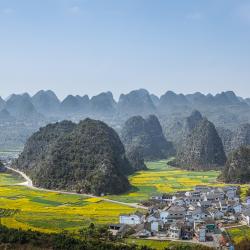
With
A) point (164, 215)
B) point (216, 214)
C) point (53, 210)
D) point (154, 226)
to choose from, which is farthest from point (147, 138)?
point (154, 226)

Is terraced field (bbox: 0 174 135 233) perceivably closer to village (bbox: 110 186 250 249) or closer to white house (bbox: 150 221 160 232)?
village (bbox: 110 186 250 249)

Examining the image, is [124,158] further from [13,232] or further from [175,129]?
[175,129]

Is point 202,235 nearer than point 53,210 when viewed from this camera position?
Yes

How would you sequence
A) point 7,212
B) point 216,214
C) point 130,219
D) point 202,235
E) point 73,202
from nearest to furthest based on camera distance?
point 202,235, point 130,219, point 216,214, point 7,212, point 73,202

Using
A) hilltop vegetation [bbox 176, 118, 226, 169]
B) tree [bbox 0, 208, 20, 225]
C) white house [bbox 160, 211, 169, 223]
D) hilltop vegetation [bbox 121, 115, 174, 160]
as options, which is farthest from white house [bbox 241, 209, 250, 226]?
hilltop vegetation [bbox 121, 115, 174, 160]

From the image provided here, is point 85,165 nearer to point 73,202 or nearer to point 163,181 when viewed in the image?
point 163,181

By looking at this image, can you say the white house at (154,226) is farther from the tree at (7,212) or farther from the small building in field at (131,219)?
the tree at (7,212)

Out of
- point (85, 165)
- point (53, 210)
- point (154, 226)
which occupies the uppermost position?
point (85, 165)

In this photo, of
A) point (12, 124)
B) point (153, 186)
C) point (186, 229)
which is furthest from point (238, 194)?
point (12, 124)
